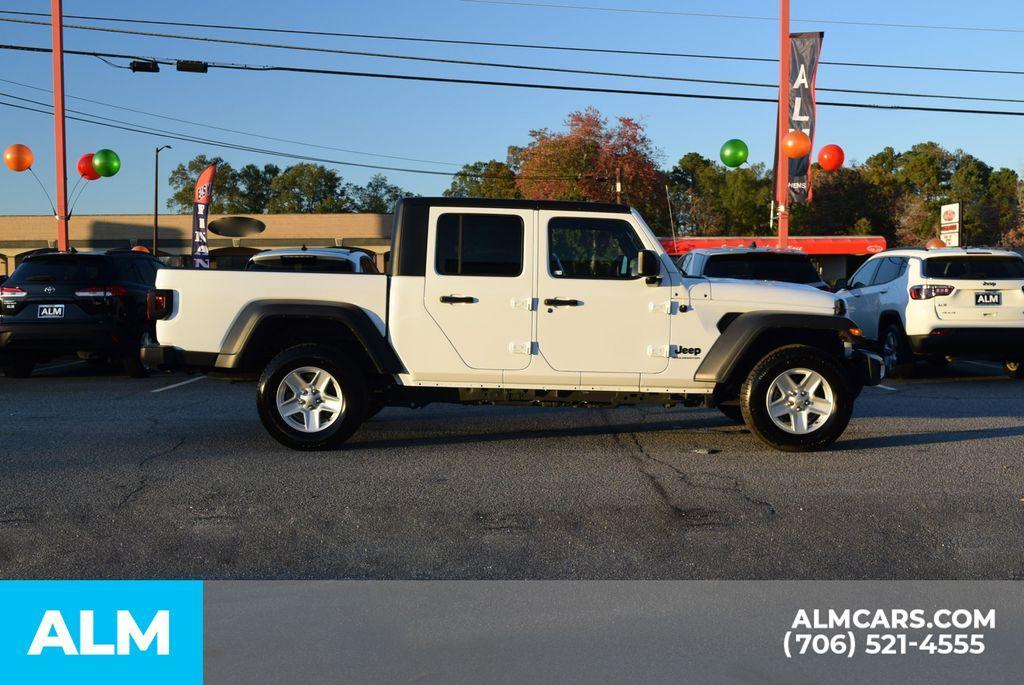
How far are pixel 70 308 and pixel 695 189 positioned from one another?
86155 mm

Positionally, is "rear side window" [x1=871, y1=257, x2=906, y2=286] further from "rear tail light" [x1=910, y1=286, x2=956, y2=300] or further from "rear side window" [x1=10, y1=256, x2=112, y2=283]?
"rear side window" [x1=10, y1=256, x2=112, y2=283]

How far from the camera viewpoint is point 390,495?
679 centimetres

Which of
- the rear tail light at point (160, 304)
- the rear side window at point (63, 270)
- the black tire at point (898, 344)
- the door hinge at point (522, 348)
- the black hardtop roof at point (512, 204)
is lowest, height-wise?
the black tire at point (898, 344)

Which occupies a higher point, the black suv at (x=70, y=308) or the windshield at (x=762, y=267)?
the windshield at (x=762, y=267)

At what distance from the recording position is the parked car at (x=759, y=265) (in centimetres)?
1334

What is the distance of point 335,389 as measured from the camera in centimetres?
827

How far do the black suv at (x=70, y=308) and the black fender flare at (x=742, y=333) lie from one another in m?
8.15

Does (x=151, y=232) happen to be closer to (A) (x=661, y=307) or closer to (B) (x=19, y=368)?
(B) (x=19, y=368)

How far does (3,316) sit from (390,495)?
8500 millimetres

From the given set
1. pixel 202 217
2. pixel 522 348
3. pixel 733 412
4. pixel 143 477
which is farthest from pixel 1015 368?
pixel 202 217

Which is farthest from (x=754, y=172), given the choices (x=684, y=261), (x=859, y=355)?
(x=859, y=355)

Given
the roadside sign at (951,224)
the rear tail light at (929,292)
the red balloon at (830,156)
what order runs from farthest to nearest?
1. the roadside sign at (951,224)
2. the red balloon at (830,156)
3. the rear tail light at (929,292)

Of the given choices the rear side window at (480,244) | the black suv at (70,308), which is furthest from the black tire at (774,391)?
the black suv at (70,308)

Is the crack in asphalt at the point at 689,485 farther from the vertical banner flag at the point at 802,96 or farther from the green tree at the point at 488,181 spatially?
the green tree at the point at 488,181
